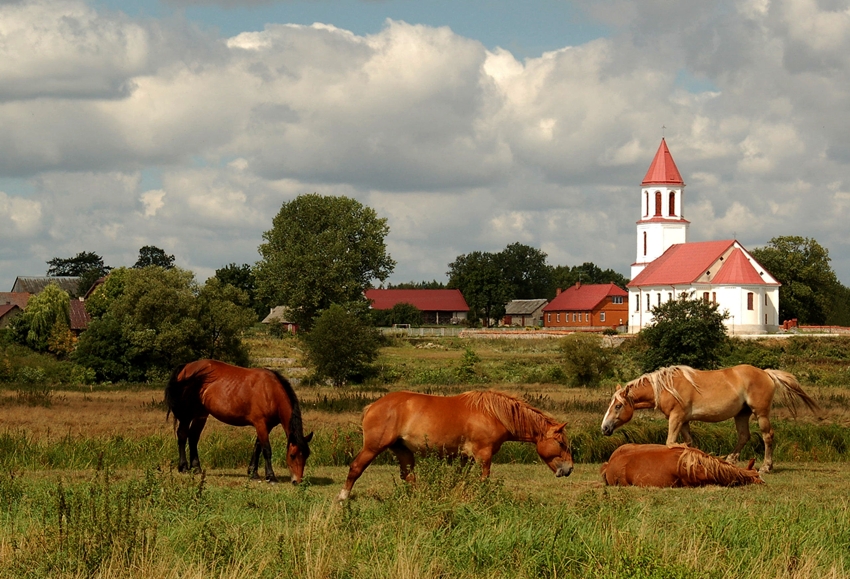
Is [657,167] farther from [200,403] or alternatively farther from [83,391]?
[200,403]

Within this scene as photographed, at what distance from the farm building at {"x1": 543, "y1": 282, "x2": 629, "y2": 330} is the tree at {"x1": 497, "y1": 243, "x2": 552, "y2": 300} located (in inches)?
1576

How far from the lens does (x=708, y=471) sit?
13.7m

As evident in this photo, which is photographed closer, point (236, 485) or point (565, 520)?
point (565, 520)

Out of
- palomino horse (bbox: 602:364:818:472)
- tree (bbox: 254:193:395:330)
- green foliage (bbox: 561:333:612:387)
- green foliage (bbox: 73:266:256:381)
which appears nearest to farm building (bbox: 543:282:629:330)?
tree (bbox: 254:193:395:330)

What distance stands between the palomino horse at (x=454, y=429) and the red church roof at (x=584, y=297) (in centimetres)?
11191

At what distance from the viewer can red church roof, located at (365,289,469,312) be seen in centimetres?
13975

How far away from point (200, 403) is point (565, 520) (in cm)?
722

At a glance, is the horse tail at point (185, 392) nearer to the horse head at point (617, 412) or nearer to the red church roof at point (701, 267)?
the horse head at point (617, 412)

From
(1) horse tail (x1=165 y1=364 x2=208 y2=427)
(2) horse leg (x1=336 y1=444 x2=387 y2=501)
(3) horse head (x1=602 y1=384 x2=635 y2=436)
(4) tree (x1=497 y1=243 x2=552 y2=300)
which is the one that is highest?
(4) tree (x1=497 y1=243 x2=552 y2=300)

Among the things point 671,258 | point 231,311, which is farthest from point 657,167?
point 231,311

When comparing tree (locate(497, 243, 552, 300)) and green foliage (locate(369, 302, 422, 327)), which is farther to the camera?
tree (locate(497, 243, 552, 300))

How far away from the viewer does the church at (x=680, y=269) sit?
8975cm

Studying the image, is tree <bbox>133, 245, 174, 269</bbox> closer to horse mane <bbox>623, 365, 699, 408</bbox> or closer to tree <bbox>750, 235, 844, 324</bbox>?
tree <bbox>750, 235, 844, 324</bbox>

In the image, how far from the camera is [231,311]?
186ft
